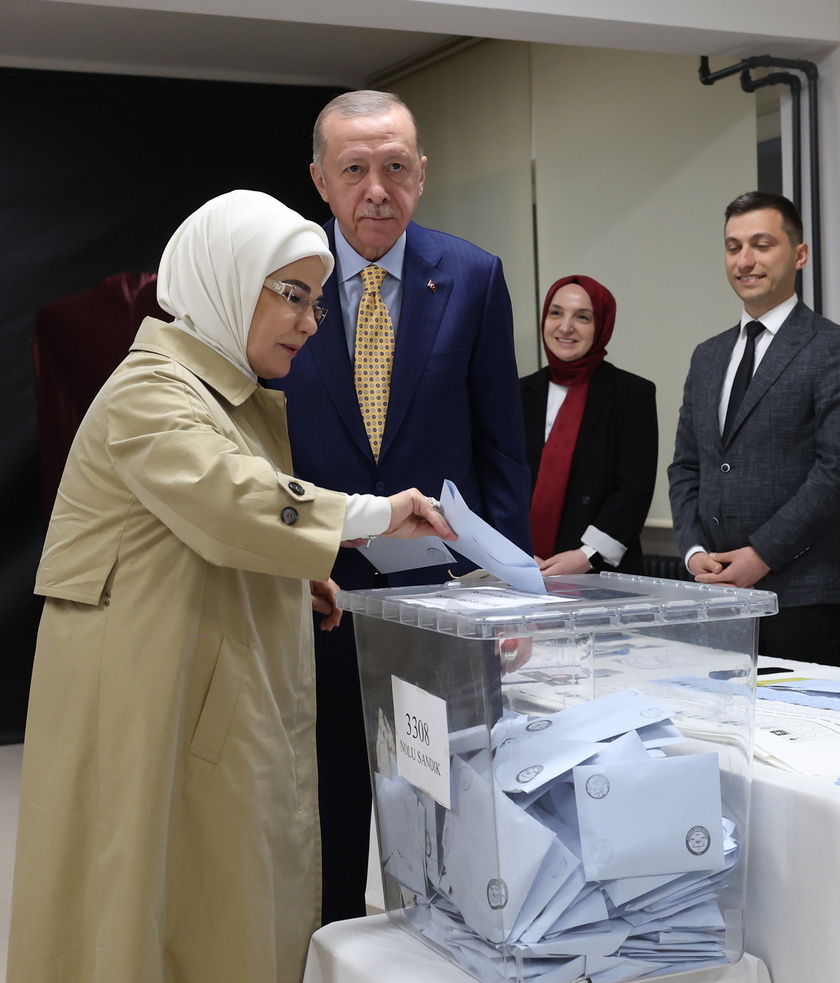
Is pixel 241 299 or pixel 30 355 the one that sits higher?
pixel 30 355

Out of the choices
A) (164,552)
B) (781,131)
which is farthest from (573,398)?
(164,552)

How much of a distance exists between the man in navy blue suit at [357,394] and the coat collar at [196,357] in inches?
13.7

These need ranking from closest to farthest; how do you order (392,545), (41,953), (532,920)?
(532,920) < (41,953) < (392,545)

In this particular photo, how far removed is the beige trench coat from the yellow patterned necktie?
394 mm

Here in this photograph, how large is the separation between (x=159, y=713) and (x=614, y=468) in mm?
2428

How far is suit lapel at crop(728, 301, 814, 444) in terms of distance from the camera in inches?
108

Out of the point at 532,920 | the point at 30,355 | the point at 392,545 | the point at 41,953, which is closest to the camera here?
the point at 532,920

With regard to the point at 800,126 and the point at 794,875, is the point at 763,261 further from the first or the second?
the point at 794,875

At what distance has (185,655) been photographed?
1331 mm

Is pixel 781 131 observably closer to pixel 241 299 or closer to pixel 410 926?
pixel 241 299

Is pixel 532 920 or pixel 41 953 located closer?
pixel 532 920

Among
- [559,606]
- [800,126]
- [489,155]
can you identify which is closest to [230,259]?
[559,606]

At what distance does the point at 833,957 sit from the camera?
116cm

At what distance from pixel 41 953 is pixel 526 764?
660 millimetres
